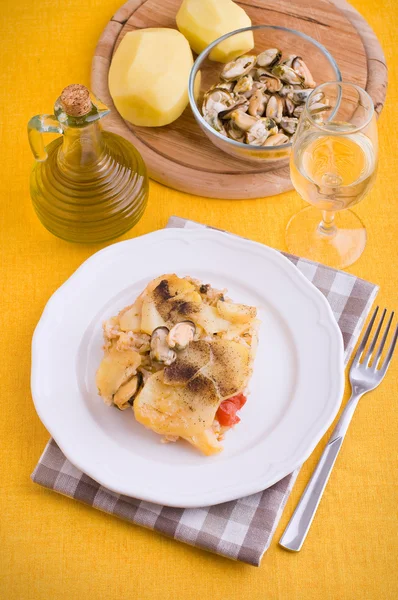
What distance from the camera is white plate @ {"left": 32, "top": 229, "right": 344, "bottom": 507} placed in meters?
2.42

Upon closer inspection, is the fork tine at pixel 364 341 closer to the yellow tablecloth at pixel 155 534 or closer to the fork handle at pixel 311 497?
the yellow tablecloth at pixel 155 534

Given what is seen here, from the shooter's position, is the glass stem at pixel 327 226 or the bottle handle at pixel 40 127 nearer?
the bottle handle at pixel 40 127

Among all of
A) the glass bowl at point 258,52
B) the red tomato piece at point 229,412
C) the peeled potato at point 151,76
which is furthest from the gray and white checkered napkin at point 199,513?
the peeled potato at point 151,76

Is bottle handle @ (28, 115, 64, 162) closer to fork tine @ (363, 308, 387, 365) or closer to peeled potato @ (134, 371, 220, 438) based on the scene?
peeled potato @ (134, 371, 220, 438)

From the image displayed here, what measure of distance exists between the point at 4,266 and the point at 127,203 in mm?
596

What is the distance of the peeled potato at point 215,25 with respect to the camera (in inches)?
132

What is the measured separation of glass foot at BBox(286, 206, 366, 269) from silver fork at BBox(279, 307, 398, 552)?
319mm

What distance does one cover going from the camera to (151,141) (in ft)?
10.8

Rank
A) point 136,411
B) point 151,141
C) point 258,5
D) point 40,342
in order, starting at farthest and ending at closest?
point 258,5 → point 151,141 → point 40,342 → point 136,411

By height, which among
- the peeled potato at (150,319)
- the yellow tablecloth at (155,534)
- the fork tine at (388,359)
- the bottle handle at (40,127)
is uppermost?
the bottle handle at (40,127)

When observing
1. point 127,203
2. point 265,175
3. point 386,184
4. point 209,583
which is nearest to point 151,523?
point 209,583

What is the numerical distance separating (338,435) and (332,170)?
101 centimetres

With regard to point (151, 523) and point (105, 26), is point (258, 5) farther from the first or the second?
point (151, 523)

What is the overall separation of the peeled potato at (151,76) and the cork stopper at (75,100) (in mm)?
548
